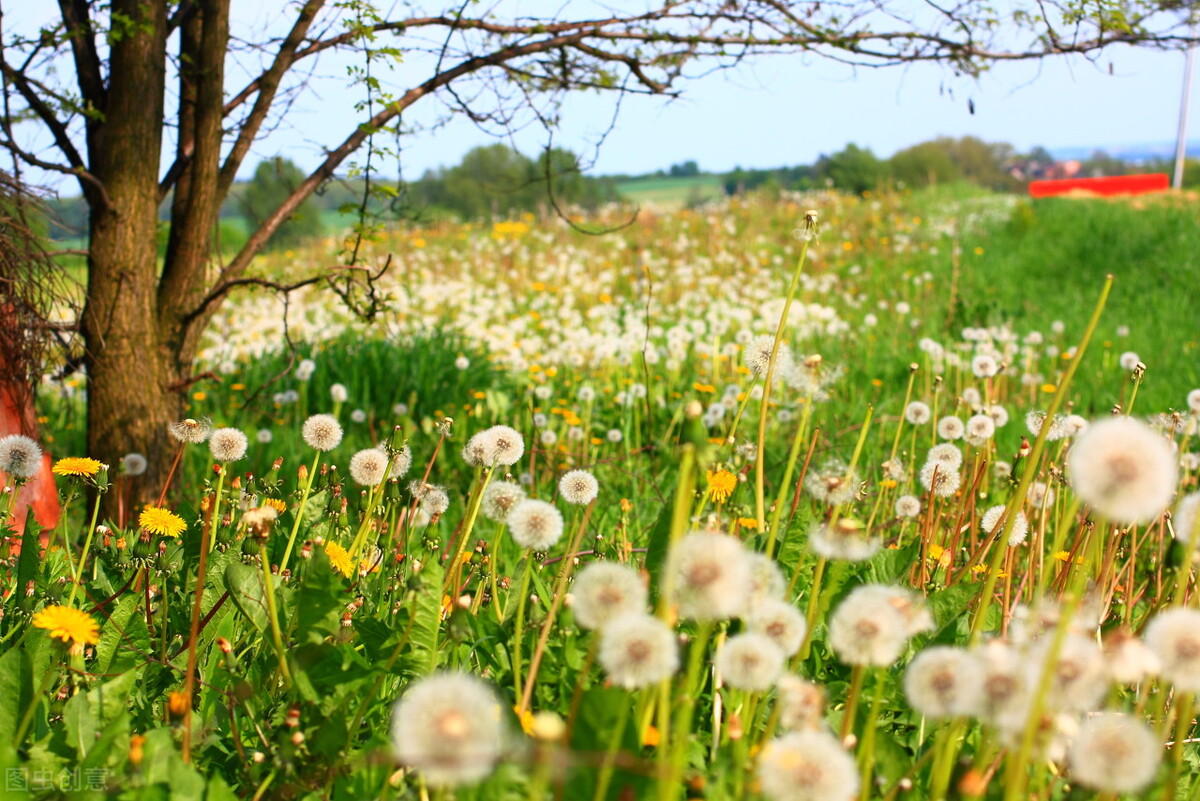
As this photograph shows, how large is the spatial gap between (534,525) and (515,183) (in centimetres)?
369

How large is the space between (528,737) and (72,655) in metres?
0.81

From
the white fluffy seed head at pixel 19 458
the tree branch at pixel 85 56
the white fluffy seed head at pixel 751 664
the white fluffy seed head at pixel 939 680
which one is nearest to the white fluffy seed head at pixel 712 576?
the white fluffy seed head at pixel 751 664

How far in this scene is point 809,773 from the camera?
2.87 ft

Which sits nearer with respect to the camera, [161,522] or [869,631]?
[869,631]

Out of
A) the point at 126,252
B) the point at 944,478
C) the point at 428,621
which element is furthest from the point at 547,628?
the point at 126,252

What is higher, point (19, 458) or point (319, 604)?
point (19, 458)

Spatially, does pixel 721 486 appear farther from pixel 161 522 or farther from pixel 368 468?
pixel 161 522

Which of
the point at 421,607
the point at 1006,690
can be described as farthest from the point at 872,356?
the point at 1006,690

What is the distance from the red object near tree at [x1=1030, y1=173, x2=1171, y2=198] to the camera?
63.6ft

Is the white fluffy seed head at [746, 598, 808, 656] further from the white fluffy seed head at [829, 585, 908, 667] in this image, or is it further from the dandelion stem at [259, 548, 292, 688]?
the dandelion stem at [259, 548, 292, 688]

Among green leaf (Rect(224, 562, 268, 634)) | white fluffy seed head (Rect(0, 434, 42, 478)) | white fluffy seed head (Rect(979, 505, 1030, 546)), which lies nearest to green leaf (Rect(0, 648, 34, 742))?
green leaf (Rect(224, 562, 268, 634))

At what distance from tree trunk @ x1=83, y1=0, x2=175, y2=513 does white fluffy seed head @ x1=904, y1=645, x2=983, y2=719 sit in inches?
119

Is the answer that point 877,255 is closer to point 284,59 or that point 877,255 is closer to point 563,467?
point 563,467

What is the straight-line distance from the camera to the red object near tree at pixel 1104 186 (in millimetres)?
19375
